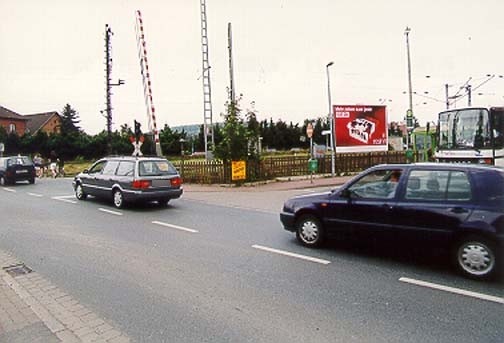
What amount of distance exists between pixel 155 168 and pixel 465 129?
11374mm

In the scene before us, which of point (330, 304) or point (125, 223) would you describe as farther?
point (125, 223)

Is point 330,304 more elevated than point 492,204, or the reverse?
point 492,204

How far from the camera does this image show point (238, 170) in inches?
773

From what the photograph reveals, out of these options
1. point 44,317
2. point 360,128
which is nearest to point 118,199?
point 44,317

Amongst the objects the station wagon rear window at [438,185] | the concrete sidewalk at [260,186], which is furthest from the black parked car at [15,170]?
the station wagon rear window at [438,185]

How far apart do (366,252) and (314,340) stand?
340cm

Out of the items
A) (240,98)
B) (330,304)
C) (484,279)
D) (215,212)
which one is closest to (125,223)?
(215,212)

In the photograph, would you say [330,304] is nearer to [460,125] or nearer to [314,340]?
[314,340]

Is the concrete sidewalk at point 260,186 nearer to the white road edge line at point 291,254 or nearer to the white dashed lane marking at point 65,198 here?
the white dashed lane marking at point 65,198

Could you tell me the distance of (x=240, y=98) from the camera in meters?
19.9

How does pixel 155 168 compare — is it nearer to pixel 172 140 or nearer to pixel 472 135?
pixel 472 135

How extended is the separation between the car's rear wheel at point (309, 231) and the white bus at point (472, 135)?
10.1 m

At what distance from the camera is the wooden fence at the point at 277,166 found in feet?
67.6

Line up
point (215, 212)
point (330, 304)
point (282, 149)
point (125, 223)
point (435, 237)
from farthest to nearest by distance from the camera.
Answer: point (282, 149), point (215, 212), point (125, 223), point (435, 237), point (330, 304)
